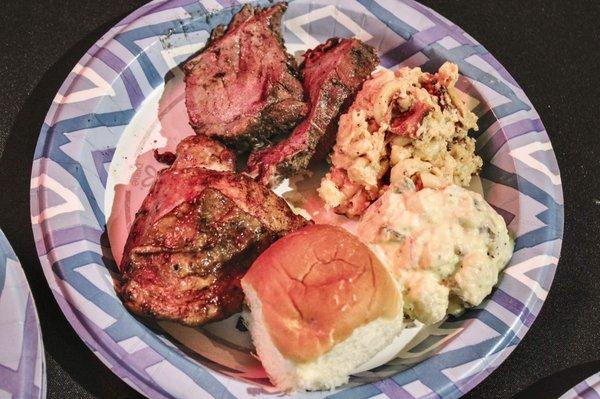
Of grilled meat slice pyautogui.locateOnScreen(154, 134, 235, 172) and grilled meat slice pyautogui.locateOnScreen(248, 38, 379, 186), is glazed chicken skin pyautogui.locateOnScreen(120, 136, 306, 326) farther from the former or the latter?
grilled meat slice pyautogui.locateOnScreen(248, 38, 379, 186)

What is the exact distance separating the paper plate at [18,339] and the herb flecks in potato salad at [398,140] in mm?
1210

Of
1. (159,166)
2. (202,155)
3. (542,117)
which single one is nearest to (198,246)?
(202,155)

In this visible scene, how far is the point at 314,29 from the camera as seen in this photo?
2955 mm

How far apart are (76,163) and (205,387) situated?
3.52 feet

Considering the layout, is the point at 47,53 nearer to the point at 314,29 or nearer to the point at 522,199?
the point at 314,29

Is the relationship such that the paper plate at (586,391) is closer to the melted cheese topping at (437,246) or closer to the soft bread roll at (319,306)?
the melted cheese topping at (437,246)

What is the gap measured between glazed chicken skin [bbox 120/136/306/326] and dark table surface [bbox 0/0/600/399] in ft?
1.30

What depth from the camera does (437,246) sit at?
2.12 m

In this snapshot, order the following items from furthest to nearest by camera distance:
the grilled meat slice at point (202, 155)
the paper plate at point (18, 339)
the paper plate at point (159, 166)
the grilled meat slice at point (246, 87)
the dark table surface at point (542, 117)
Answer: the grilled meat slice at point (246, 87), the grilled meat slice at point (202, 155), the dark table surface at point (542, 117), the paper plate at point (159, 166), the paper plate at point (18, 339)

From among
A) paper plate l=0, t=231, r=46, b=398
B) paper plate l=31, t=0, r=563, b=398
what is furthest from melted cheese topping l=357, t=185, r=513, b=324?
paper plate l=0, t=231, r=46, b=398

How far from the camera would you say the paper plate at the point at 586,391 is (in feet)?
6.82

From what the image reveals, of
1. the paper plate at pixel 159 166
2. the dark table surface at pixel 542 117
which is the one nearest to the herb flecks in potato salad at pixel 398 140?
the paper plate at pixel 159 166

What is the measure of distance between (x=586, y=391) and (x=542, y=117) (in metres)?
1.50

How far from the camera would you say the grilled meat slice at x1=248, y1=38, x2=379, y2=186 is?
8.20ft
